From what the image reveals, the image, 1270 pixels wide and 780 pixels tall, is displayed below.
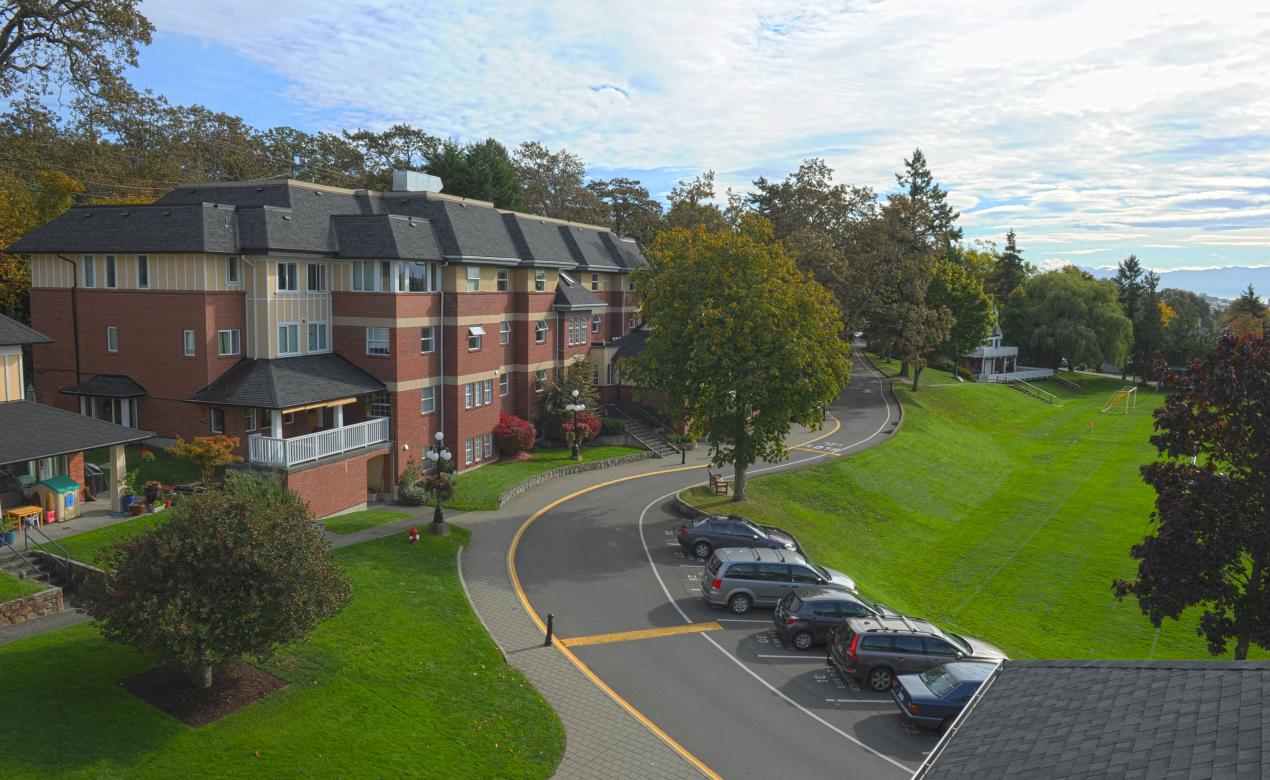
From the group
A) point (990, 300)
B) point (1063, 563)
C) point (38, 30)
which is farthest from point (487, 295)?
point (990, 300)

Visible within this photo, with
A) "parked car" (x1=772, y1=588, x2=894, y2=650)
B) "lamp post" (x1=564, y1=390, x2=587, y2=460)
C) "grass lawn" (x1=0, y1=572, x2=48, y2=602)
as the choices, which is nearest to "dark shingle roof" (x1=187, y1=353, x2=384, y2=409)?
"grass lawn" (x1=0, y1=572, x2=48, y2=602)

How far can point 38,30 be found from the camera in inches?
1241

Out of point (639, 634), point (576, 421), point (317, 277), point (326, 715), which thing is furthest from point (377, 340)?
point (326, 715)

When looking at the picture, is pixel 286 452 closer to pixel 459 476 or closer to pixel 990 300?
pixel 459 476

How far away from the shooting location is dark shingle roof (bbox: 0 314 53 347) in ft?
83.6

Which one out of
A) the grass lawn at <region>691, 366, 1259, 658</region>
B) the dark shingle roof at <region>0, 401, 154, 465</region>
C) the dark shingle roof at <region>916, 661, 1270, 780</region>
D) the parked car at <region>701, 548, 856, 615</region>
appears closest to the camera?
the dark shingle roof at <region>916, 661, 1270, 780</region>

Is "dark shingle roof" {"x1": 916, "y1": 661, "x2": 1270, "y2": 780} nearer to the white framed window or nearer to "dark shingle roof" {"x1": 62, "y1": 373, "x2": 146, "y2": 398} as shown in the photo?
the white framed window

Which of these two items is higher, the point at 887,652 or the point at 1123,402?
the point at 1123,402

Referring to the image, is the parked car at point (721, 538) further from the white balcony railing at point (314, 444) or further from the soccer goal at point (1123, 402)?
the soccer goal at point (1123, 402)

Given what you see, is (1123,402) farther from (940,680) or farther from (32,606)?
(32,606)

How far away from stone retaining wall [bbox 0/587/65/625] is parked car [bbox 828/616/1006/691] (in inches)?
745

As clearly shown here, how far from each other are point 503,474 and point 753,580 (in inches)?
684

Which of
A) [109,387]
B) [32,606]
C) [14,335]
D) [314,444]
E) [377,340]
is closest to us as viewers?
[32,606]

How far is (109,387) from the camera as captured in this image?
32.4 metres
